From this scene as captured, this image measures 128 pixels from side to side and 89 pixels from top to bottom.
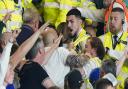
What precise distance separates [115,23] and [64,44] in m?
1.11

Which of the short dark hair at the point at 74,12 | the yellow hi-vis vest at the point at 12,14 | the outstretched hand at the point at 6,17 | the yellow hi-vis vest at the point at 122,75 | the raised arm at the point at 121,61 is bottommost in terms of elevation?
the yellow hi-vis vest at the point at 122,75

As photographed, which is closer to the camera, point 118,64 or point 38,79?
point 38,79

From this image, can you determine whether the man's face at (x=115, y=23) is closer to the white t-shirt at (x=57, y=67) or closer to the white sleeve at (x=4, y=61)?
the white t-shirt at (x=57, y=67)

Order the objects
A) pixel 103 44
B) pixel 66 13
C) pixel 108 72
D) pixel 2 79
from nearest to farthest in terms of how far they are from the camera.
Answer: pixel 2 79, pixel 108 72, pixel 103 44, pixel 66 13

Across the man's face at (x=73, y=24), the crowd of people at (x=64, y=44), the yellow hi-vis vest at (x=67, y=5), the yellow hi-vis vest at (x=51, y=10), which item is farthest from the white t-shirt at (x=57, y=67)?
the yellow hi-vis vest at (x=51, y=10)

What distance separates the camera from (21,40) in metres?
9.66

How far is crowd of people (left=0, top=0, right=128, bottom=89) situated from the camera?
8297 millimetres

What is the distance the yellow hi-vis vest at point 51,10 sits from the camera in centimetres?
1143

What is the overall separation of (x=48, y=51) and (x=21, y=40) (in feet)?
2.08

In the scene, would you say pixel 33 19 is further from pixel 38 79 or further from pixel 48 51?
pixel 38 79

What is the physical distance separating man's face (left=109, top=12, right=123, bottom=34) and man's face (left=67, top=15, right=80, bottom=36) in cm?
55

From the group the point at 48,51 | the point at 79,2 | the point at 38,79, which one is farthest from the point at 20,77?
the point at 79,2

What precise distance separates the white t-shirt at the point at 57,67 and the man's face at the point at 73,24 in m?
1.28

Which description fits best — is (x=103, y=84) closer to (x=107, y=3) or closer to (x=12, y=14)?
(x=12, y=14)
